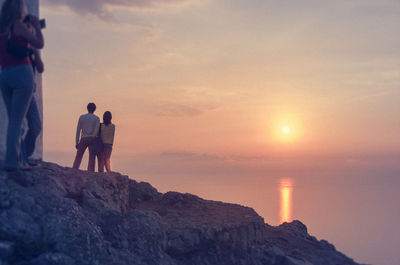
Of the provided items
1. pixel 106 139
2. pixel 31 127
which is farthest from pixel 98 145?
pixel 31 127

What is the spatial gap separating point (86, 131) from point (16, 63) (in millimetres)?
5549

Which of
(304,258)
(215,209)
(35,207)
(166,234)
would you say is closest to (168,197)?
(215,209)

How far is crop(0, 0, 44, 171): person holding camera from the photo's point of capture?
8.10 metres

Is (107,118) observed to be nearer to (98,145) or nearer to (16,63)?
(98,145)

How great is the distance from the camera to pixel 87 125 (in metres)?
13.5

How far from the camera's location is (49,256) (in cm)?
721

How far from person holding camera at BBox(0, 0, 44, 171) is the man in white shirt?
16.7ft

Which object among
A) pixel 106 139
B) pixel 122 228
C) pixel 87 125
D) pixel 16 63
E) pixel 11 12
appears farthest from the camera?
pixel 106 139

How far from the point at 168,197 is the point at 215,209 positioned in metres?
1.42

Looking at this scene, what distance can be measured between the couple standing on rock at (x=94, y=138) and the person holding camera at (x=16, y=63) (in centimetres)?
512

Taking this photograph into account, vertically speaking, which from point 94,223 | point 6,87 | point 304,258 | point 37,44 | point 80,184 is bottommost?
point 304,258

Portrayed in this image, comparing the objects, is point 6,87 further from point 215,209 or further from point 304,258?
point 304,258

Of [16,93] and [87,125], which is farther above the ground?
[87,125]

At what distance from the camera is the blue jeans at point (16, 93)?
8.15 m
